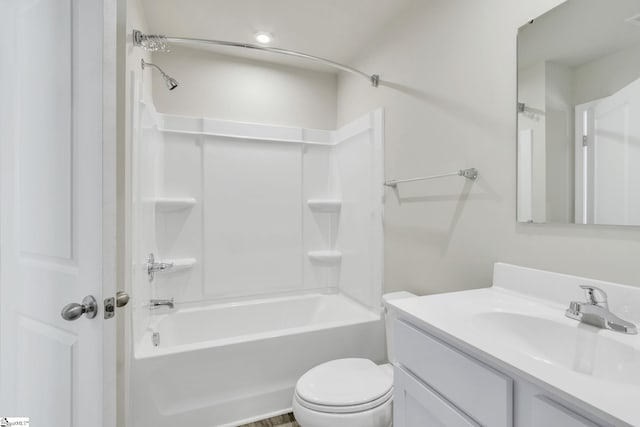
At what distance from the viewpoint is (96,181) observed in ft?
2.56

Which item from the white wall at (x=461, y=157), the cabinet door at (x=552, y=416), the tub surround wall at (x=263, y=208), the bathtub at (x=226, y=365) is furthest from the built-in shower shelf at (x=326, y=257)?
the cabinet door at (x=552, y=416)

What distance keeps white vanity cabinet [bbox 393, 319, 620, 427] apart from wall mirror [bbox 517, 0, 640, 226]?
66cm

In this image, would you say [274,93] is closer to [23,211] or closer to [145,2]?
[145,2]

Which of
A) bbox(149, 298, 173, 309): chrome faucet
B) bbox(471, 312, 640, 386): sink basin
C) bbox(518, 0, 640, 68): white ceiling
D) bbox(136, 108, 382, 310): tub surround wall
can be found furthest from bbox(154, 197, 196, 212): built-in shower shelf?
bbox(518, 0, 640, 68): white ceiling

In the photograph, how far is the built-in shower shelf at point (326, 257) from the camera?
2.63 m

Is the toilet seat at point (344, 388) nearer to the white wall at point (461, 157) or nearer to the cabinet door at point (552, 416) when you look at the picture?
the white wall at point (461, 157)

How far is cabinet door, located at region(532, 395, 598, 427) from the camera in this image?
521 mm

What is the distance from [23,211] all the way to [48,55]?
0.48 m

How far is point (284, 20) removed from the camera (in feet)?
6.54

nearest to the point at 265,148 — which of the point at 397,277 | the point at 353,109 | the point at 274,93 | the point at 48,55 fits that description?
the point at 274,93

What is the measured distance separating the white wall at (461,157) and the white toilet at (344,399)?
0.60m

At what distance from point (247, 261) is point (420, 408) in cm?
185

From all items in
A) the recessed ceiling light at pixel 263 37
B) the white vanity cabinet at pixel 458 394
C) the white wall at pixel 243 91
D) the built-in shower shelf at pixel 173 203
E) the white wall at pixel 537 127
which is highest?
the recessed ceiling light at pixel 263 37

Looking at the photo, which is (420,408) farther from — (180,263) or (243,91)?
(243,91)
